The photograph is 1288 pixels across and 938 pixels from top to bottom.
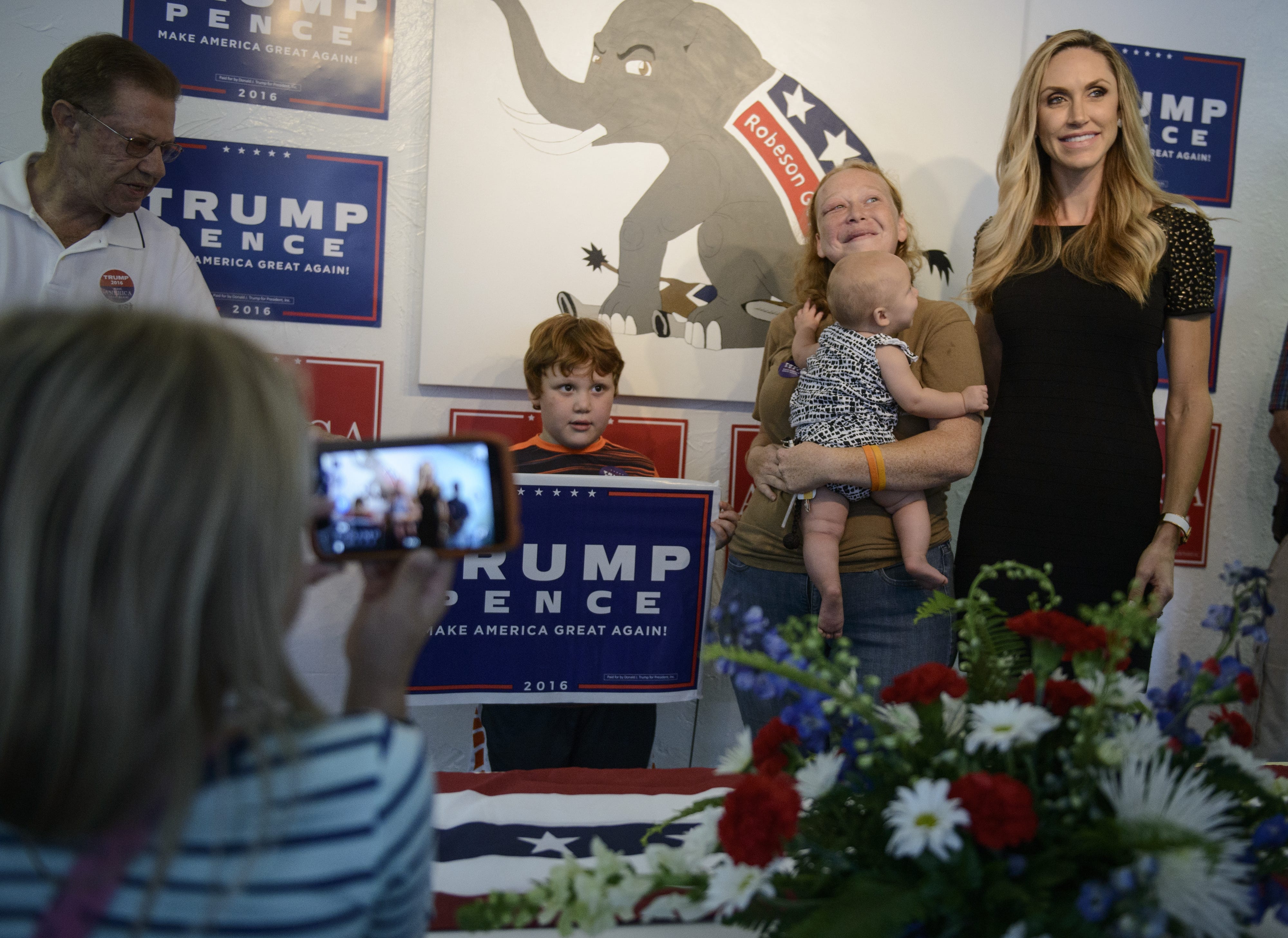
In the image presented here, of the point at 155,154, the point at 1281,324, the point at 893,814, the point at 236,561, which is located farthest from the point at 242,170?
the point at 1281,324

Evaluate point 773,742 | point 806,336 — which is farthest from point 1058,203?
point 773,742

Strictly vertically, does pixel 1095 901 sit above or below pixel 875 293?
below

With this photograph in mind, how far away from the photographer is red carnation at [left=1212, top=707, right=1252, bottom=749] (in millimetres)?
891

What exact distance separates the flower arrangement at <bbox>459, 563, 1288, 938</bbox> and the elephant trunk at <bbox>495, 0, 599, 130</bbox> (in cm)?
232

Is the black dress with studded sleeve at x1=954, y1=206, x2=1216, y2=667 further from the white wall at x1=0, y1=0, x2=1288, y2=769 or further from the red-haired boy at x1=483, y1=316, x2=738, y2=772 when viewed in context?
the white wall at x1=0, y1=0, x2=1288, y2=769

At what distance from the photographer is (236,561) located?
63 centimetres

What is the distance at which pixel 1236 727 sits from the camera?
897 mm

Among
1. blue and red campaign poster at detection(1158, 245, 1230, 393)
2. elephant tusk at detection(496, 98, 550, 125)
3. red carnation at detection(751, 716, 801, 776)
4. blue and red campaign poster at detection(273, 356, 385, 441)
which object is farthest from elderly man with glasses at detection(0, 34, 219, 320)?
blue and red campaign poster at detection(1158, 245, 1230, 393)

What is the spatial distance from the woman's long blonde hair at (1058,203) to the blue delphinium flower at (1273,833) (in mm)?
1526

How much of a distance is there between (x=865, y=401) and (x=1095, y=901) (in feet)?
4.77

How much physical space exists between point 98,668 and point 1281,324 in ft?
12.3

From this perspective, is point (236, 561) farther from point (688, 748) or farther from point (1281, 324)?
point (1281, 324)

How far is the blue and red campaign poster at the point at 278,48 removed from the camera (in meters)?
2.67

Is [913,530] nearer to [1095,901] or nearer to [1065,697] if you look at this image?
[1065,697]
